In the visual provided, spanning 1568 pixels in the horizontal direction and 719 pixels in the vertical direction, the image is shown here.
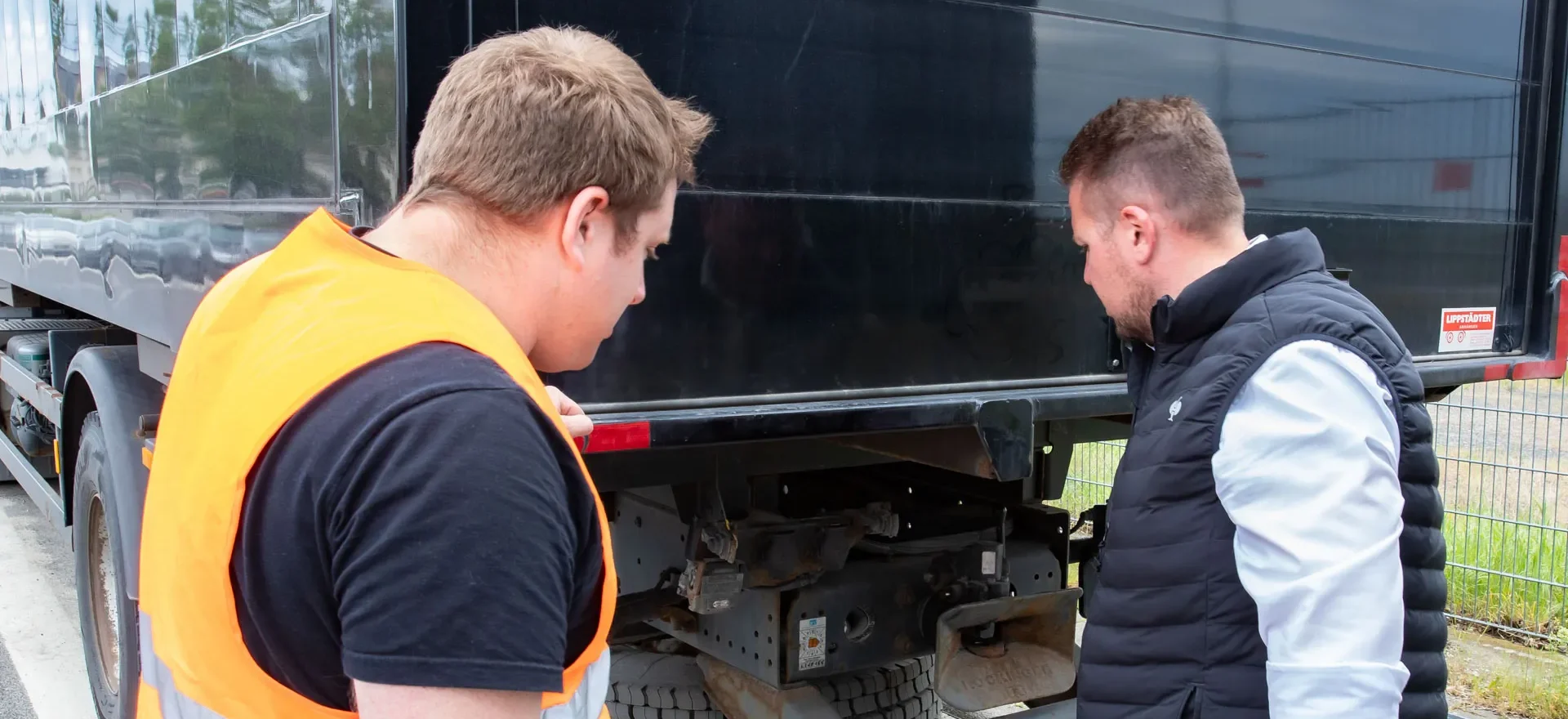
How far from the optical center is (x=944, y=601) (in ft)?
11.0

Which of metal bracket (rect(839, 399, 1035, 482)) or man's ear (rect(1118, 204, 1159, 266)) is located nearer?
man's ear (rect(1118, 204, 1159, 266))

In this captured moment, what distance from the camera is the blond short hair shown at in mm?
1130

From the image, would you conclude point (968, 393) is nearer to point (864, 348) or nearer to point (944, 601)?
point (864, 348)

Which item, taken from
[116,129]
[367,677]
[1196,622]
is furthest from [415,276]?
[116,129]

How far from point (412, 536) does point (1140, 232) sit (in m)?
1.47

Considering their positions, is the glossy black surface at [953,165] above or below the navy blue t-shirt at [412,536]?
above

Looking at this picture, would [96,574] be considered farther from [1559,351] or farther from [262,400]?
[1559,351]

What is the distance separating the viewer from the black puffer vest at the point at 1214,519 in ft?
5.71

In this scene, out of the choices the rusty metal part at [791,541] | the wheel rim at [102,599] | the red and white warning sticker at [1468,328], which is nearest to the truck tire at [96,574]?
the wheel rim at [102,599]

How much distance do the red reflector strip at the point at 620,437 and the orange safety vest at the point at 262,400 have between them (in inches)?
41.7

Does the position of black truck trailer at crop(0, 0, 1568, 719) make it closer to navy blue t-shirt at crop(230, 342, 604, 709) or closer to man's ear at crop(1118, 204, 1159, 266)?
man's ear at crop(1118, 204, 1159, 266)

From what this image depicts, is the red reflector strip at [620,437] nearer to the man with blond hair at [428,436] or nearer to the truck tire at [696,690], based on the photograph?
the man with blond hair at [428,436]

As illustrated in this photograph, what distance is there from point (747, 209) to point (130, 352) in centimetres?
270

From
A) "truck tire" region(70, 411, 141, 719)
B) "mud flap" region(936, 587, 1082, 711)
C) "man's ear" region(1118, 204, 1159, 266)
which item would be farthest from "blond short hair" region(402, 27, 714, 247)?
"truck tire" region(70, 411, 141, 719)
